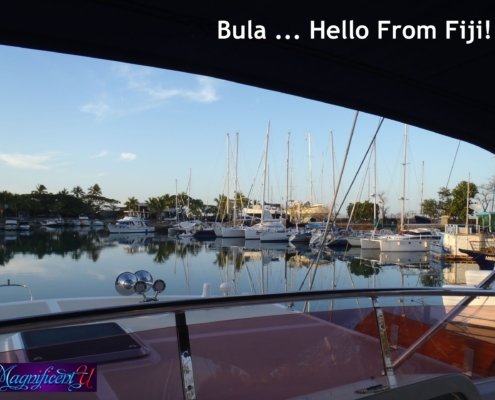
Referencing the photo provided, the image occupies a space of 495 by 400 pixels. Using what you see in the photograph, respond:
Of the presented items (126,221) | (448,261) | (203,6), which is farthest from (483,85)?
(126,221)

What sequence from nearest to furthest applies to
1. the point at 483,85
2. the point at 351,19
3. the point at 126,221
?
the point at 351,19 < the point at 483,85 < the point at 126,221

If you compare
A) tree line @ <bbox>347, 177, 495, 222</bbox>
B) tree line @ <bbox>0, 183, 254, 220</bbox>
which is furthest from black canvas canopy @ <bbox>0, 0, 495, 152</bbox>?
tree line @ <bbox>0, 183, 254, 220</bbox>

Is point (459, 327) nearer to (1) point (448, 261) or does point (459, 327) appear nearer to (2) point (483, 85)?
(2) point (483, 85)

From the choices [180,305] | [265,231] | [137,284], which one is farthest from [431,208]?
[180,305]

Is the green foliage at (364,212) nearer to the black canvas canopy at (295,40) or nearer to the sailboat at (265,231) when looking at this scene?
the sailboat at (265,231)

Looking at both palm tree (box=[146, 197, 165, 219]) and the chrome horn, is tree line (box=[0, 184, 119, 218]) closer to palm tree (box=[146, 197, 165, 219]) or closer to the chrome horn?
palm tree (box=[146, 197, 165, 219])

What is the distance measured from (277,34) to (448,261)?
96.1ft

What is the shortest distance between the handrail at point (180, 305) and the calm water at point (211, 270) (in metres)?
12.6

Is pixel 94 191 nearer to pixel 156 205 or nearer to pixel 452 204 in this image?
pixel 156 205

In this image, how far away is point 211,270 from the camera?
2664 cm

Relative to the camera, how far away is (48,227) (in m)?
90.2

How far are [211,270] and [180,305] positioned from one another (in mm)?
25417

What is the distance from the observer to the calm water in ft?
66.1

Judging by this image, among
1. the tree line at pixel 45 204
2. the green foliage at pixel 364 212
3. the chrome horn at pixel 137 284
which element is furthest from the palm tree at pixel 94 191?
Answer: the chrome horn at pixel 137 284
